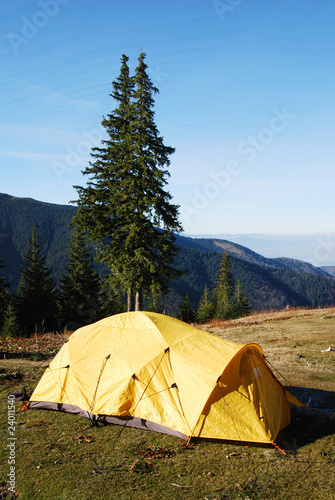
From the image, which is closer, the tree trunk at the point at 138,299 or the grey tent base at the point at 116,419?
the grey tent base at the point at 116,419

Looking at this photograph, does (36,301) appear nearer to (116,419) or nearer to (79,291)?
(79,291)

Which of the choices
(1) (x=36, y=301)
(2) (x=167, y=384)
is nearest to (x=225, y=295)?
(1) (x=36, y=301)

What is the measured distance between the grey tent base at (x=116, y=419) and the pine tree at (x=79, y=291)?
3056 cm

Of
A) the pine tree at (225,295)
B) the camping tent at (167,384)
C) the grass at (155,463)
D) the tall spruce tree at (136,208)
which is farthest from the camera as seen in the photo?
the pine tree at (225,295)

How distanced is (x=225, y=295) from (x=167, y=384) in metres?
45.5

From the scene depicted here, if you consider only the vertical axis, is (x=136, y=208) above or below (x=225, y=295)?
above

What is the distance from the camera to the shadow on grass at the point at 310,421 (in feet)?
24.7

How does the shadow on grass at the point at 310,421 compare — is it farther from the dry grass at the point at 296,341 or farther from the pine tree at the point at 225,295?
the pine tree at the point at 225,295

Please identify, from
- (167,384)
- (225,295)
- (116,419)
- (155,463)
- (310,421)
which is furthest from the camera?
(225,295)

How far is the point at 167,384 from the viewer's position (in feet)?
26.3

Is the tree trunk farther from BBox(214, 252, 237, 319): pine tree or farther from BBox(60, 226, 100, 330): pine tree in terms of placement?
BBox(214, 252, 237, 319): pine tree

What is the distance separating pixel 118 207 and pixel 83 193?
8.25 feet

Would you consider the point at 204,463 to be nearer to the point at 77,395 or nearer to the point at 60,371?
the point at 77,395

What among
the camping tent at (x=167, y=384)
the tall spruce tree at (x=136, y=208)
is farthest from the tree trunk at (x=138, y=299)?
the camping tent at (x=167, y=384)
